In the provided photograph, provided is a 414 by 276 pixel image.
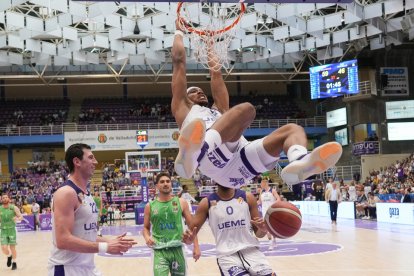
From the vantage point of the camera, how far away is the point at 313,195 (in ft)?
106

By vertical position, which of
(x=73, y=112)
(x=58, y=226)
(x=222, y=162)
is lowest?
(x=58, y=226)

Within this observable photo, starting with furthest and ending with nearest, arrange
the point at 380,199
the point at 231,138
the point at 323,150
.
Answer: the point at 380,199 → the point at 231,138 → the point at 323,150

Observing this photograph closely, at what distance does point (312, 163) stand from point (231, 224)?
2.32 m

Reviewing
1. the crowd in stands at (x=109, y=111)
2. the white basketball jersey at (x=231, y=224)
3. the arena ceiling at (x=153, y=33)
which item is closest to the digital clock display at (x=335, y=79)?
the arena ceiling at (x=153, y=33)

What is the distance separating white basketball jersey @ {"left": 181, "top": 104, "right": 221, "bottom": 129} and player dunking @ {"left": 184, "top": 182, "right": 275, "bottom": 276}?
3.58 ft

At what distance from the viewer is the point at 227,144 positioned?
541cm

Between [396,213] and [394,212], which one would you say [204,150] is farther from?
[394,212]

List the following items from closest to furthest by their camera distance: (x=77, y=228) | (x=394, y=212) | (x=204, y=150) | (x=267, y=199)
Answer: (x=204, y=150), (x=77, y=228), (x=267, y=199), (x=394, y=212)

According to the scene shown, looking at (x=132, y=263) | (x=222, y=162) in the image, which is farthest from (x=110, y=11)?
(x=222, y=162)

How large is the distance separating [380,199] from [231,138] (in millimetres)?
19157

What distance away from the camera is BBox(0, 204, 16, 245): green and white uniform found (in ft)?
45.0

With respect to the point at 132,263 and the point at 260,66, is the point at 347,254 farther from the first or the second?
the point at 260,66

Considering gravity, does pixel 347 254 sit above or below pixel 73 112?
below

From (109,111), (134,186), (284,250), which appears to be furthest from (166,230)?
(109,111)
